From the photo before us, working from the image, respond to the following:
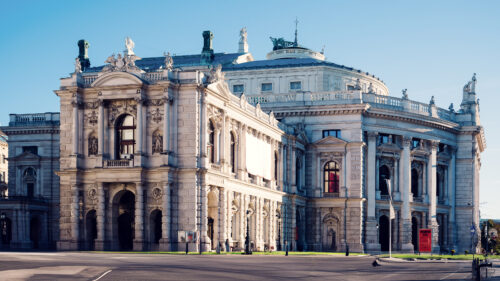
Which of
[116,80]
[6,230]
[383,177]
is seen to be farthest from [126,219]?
[383,177]

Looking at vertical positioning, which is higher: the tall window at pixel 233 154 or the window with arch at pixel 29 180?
the tall window at pixel 233 154

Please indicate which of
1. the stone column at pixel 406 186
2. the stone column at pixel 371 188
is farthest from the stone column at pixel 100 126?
the stone column at pixel 406 186

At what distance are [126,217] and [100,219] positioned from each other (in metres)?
3.22

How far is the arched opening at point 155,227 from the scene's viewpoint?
2714 inches

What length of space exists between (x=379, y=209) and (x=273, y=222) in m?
18.9

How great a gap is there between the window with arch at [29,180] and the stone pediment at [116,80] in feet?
101

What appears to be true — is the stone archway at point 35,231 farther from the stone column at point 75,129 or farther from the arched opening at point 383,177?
the arched opening at point 383,177

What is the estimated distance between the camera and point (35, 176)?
97.3 m

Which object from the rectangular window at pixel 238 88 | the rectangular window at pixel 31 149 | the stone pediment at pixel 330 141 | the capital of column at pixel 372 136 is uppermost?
the rectangular window at pixel 238 88

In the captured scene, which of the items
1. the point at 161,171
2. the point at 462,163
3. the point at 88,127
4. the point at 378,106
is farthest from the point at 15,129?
the point at 462,163

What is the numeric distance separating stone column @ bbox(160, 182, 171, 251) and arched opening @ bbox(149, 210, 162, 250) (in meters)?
1.58

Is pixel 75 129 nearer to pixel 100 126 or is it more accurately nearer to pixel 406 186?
pixel 100 126

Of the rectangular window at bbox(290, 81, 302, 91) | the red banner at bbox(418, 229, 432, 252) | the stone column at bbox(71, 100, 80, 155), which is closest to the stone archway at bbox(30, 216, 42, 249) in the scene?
the stone column at bbox(71, 100, 80, 155)

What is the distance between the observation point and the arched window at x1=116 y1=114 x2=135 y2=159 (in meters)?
70.8
